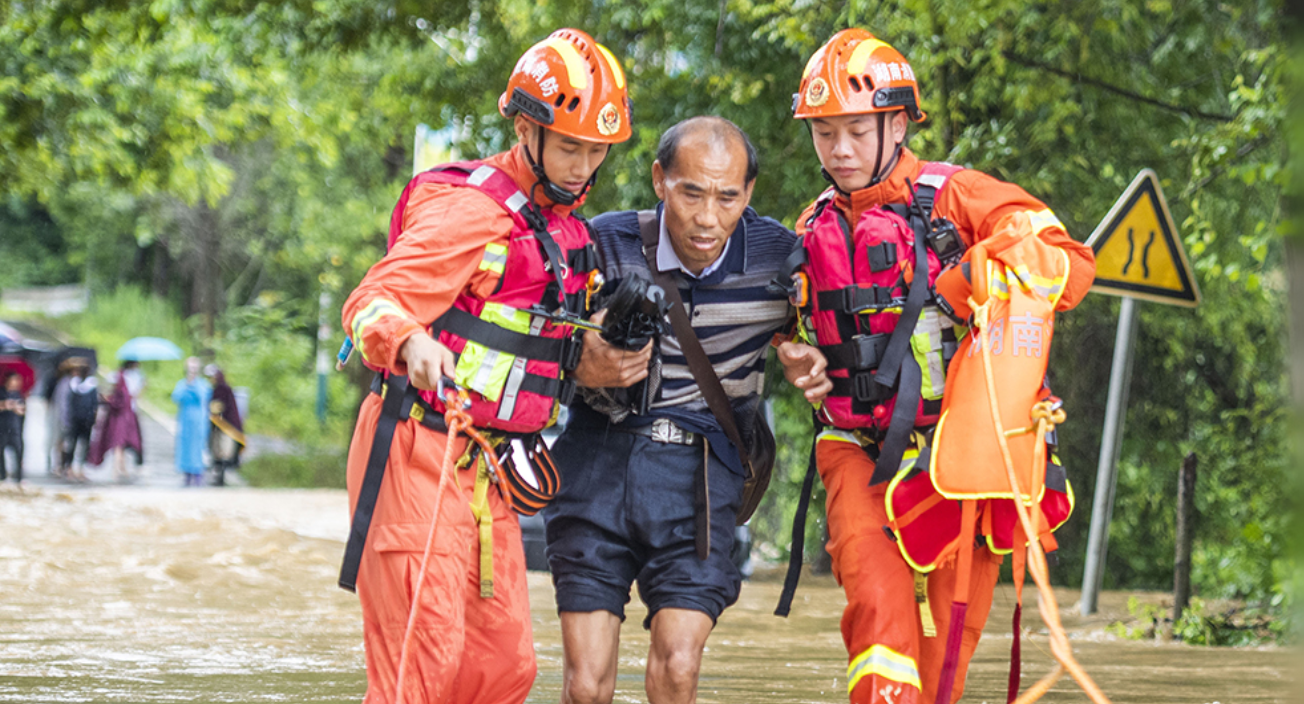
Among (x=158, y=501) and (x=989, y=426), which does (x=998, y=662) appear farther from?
(x=158, y=501)

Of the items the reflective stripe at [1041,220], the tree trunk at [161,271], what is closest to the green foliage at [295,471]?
the reflective stripe at [1041,220]

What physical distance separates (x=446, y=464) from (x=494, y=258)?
64cm

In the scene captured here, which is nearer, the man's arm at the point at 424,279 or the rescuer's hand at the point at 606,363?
the man's arm at the point at 424,279

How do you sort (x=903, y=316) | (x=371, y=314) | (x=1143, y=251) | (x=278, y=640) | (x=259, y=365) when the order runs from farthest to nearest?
(x=259, y=365), (x=1143, y=251), (x=278, y=640), (x=903, y=316), (x=371, y=314)

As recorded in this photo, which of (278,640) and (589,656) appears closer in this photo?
(589,656)

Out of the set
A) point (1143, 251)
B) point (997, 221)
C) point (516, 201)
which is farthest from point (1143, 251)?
point (516, 201)

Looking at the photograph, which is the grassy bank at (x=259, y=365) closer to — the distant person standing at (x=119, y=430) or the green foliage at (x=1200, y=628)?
the distant person standing at (x=119, y=430)

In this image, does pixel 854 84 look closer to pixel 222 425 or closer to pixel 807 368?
pixel 807 368

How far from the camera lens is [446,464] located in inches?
149

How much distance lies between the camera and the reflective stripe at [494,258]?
4027 mm

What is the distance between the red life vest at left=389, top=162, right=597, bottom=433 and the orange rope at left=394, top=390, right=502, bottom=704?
0.31 feet

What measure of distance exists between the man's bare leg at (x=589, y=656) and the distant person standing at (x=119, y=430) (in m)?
19.2

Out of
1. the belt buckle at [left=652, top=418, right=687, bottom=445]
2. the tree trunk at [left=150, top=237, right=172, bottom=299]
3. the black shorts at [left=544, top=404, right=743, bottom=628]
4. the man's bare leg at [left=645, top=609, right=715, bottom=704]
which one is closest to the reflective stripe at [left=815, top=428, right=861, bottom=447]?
the black shorts at [left=544, top=404, right=743, bottom=628]

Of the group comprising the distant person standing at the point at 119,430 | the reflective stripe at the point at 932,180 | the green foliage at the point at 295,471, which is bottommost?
the green foliage at the point at 295,471
